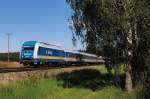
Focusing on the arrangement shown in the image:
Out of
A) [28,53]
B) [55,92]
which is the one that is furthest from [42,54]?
[55,92]

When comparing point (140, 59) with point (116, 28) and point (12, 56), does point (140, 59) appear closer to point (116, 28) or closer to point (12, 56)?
point (116, 28)

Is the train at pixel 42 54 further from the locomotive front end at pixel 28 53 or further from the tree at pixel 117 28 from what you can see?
the tree at pixel 117 28

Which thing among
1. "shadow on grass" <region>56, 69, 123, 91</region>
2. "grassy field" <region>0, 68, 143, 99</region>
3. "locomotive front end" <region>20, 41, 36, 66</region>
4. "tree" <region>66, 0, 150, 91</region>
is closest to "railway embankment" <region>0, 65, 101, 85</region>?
"grassy field" <region>0, 68, 143, 99</region>

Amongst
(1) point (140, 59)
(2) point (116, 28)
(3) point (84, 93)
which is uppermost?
(2) point (116, 28)

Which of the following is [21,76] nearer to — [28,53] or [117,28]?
[117,28]

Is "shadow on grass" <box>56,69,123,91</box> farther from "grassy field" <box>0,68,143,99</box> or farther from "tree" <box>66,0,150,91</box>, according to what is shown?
"tree" <box>66,0,150,91</box>

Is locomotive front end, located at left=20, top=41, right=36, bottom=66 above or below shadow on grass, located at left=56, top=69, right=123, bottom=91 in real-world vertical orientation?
above

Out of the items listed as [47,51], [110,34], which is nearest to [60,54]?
[47,51]

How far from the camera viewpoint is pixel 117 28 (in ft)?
69.4

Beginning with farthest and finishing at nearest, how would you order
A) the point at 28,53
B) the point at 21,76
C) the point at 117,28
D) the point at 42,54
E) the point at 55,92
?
the point at 42,54 → the point at 28,53 → the point at 21,76 → the point at 55,92 → the point at 117,28

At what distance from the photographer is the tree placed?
2102 centimetres

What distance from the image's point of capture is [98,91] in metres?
23.2

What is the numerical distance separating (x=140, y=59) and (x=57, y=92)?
18.0ft

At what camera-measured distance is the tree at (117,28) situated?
21.0 meters
